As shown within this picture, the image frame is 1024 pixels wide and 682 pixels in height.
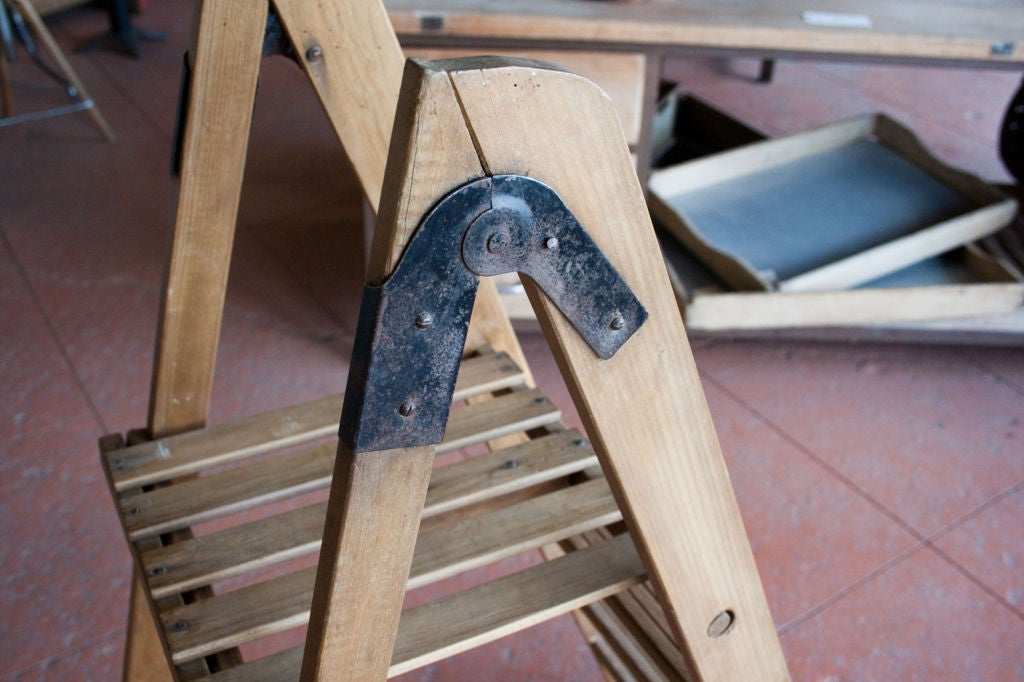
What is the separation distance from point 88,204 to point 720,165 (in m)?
1.75

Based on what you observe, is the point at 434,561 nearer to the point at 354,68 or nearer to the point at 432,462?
the point at 432,462

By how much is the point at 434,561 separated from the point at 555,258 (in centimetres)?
42

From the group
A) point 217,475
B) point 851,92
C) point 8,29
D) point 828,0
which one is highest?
point 828,0

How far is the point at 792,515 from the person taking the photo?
6.18 feet

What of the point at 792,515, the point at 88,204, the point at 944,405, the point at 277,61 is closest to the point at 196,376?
the point at 792,515

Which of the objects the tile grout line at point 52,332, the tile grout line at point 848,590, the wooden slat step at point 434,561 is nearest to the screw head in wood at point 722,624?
the wooden slat step at point 434,561

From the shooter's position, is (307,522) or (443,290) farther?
(307,522)

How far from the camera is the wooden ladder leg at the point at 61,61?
270cm

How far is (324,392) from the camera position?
7.00ft

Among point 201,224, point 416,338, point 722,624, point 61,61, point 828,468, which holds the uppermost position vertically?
point 416,338

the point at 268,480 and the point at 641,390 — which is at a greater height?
the point at 641,390

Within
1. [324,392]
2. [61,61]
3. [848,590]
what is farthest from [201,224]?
[61,61]

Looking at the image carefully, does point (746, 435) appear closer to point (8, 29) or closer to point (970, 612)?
point (970, 612)

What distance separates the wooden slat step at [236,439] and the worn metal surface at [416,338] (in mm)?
463
